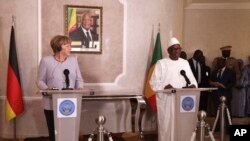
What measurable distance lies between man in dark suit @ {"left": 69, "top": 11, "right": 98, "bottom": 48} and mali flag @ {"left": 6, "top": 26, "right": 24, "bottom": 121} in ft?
3.12

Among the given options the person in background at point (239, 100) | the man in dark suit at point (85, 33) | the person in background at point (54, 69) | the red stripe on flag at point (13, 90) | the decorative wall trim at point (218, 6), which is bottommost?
the person in background at point (239, 100)

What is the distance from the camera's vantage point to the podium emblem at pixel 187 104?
12.3 ft

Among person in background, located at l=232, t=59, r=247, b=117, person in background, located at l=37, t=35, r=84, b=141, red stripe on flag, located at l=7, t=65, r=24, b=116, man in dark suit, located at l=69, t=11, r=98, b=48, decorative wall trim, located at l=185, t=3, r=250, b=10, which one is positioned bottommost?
person in background, located at l=232, t=59, r=247, b=117

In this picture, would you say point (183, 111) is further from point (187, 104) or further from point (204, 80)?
point (204, 80)

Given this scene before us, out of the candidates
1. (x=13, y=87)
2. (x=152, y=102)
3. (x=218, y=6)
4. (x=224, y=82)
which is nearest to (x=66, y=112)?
(x=13, y=87)

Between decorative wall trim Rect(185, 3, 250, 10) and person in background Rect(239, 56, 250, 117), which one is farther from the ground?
decorative wall trim Rect(185, 3, 250, 10)

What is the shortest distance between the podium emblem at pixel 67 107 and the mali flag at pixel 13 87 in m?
2.31

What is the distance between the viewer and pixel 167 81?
4.19m

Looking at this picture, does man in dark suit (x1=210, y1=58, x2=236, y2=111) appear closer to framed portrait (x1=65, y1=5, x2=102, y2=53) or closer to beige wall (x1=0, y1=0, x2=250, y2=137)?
beige wall (x1=0, y1=0, x2=250, y2=137)

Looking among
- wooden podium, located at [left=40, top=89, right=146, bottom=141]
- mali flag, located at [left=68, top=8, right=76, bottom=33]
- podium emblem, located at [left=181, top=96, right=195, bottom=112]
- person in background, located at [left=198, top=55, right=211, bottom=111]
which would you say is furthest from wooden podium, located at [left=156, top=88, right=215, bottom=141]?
person in background, located at [left=198, top=55, right=211, bottom=111]

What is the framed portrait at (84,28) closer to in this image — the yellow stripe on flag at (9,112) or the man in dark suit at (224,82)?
the yellow stripe on flag at (9,112)

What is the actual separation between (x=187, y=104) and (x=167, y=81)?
50 centimetres

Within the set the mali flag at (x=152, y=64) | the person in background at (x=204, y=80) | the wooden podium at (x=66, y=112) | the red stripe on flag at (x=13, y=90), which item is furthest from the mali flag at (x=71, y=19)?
the wooden podium at (x=66, y=112)

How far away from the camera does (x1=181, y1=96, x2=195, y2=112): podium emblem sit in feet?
12.3
